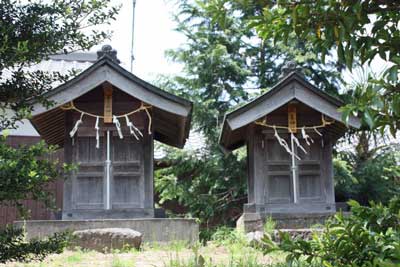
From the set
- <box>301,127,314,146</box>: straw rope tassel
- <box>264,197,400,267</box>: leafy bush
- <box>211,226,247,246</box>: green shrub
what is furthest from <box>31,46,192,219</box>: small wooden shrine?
<box>264,197,400,267</box>: leafy bush

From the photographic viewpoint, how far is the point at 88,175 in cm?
873

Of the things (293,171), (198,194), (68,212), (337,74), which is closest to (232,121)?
(293,171)

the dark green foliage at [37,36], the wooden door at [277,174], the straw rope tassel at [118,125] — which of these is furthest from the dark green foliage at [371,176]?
the dark green foliage at [37,36]

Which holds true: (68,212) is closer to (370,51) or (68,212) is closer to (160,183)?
(160,183)

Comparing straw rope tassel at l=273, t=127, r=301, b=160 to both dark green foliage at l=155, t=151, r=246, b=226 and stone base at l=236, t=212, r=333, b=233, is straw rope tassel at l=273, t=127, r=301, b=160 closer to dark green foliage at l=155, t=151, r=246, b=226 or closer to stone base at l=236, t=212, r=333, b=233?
stone base at l=236, t=212, r=333, b=233

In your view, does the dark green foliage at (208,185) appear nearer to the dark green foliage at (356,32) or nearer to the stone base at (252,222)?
the stone base at (252,222)

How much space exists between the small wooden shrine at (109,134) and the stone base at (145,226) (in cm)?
70

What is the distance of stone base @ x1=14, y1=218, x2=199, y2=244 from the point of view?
7.56 m

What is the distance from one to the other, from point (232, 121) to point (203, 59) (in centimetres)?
405

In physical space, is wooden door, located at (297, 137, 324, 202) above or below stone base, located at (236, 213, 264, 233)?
above

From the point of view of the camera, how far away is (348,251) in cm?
287

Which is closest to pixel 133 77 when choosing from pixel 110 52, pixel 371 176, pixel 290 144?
pixel 110 52

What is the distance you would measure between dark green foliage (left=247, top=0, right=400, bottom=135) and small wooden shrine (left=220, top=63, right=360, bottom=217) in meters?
5.71

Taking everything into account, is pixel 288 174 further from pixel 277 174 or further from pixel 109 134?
pixel 109 134
